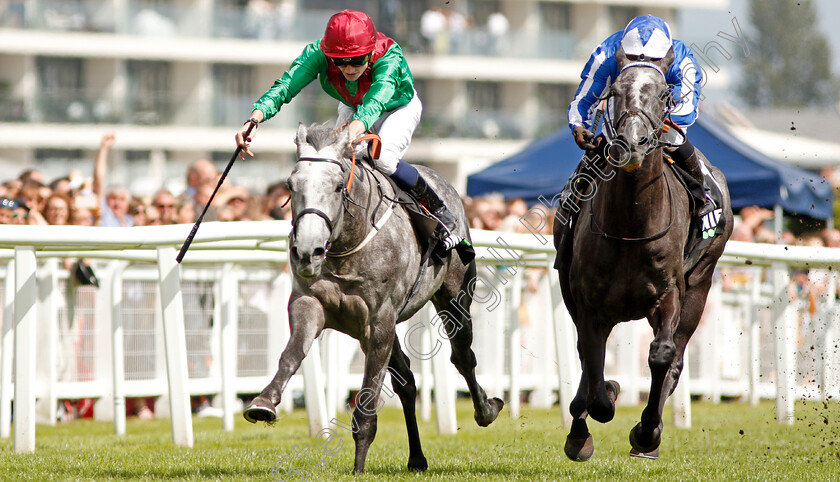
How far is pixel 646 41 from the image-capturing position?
570cm

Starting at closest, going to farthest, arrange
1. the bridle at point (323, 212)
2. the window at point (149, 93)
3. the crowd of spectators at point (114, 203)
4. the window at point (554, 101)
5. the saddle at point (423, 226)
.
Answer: the bridle at point (323, 212)
the saddle at point (423, 226)
the crowd of spectators at point (114, 203)
the window at point (149, 93)
the window at point (554, 101)

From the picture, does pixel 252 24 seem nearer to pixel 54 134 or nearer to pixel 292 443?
pixel 54 134

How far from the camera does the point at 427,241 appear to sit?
6289mm

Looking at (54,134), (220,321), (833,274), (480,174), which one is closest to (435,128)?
(54,134)

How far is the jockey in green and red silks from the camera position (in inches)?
234

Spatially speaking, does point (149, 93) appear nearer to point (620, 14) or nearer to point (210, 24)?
point (210, 24)

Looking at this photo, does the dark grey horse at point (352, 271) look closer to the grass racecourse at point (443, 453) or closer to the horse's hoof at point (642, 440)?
the grass racecourse at point (443, 453)

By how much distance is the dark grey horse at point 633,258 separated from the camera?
18.1 feet

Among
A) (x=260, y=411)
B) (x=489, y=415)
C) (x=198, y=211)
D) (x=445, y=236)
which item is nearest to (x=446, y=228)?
(x=445, y=236)

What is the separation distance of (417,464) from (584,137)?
1913 mm

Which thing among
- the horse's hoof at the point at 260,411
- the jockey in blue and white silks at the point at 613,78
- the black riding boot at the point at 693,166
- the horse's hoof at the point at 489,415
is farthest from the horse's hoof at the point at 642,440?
the horse's hoof at the point at 260,411

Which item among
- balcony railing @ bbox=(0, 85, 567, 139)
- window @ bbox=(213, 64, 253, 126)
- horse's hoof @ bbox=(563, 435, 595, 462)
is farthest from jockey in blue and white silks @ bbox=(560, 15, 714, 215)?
window @ bbox=(213, 64, 253, 126)

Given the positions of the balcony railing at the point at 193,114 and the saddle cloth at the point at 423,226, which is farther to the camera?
the balcony railing at the point at 193,114

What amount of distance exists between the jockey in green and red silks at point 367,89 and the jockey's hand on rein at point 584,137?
0.87 meters
